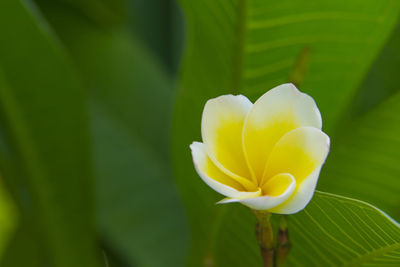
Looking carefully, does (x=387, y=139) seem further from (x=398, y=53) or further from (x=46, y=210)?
(x=46, y=210)

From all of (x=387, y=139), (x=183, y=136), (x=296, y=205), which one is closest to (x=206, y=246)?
(x=183, y=136)

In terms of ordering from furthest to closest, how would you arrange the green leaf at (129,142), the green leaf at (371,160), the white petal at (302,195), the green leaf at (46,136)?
1. the green leaf at (129,142)
2. the green leaf at (46,136)
3. the green leaf at (371,160)
4. the white petal at (302,195)

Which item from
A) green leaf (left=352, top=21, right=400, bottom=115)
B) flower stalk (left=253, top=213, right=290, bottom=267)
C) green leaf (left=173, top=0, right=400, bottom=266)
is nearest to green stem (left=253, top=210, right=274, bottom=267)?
flower stalk (left=253, top=213, right=290, bottom=267)

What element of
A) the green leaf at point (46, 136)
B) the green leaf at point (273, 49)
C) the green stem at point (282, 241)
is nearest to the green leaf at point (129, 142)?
the green leaf at point (46, 136)

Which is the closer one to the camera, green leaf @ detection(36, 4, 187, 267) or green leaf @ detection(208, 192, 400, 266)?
green leaf @ detection(208, 192, 400, 266)

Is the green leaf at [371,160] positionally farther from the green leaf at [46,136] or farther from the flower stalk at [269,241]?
the green leaf at [46,136]

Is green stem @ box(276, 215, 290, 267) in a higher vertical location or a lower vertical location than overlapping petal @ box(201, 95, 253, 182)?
lower

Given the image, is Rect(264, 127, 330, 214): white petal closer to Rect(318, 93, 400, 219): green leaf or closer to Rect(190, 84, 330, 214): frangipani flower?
Rect(190, 84, 330, 214): frangipani flower
